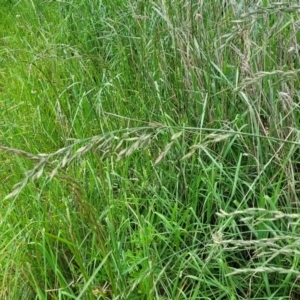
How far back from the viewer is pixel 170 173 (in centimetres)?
182

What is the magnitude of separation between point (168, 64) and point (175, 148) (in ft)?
1.57

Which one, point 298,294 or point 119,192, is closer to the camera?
point 298,294

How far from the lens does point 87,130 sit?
7.18 feet

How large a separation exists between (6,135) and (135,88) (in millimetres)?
550

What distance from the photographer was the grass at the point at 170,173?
1.49 metres

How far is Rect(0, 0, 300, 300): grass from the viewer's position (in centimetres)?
149

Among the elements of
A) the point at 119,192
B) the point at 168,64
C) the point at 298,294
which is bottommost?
the point at 298,294

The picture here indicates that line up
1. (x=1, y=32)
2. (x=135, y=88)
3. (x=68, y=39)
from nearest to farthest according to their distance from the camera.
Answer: (x=135, y=88) < (x=68, y=39) < (x=1, y=32)

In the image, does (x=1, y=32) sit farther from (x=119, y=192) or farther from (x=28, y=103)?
(x=119, y=192)

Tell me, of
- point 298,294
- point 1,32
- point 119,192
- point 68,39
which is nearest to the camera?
point 298,294

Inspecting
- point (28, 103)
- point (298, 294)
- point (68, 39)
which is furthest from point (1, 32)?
point (298, 294)

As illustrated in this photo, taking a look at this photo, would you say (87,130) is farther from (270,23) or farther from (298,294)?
(298,294)

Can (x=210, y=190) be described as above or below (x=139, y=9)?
below

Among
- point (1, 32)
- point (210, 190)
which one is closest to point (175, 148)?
point (210, 190)
